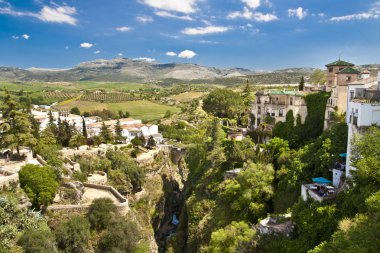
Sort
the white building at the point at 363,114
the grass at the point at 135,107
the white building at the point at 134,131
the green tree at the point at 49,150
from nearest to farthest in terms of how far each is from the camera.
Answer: the white building at the point at 363,114 < the green tree at the point at 49,150 < the white building at the point at 134,131 < the grass at the point at 135,107

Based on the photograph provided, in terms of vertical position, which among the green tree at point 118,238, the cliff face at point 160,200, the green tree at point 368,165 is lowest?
the cliff face at point 160,200

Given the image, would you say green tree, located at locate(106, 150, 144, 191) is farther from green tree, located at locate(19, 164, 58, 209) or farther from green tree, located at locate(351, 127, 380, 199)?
green tree, located at locate(351, 127, 380, 199)

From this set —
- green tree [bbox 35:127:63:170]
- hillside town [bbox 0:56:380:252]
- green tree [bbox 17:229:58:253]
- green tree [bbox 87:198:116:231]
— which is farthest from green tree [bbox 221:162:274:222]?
green tree [bbox 35:127:63:170]

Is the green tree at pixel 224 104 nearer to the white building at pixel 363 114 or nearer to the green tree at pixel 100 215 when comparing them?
the green tree at pixel 100 215

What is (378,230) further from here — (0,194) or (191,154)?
(191,154)

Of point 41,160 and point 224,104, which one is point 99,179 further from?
point 224,104

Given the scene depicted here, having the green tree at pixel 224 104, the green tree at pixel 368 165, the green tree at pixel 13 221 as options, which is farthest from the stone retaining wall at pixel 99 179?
the green tree at pixel 224 104
